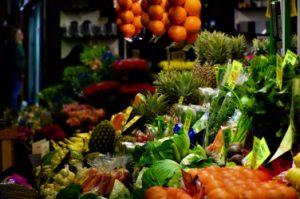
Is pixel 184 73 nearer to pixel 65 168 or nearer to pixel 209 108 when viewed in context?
pixel 209 108

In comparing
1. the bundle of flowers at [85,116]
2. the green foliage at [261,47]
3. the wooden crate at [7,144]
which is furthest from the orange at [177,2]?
the wooden crate at [7,144]

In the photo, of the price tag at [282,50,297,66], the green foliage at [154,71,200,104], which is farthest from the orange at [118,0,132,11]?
the price tag at [282,50,297,66]

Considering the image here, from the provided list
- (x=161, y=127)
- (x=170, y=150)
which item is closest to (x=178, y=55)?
(x=161, y=127)

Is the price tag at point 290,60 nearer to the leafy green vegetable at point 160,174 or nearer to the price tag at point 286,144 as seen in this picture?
the price tag at point 286,144

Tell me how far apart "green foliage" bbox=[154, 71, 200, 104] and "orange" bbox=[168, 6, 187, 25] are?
0.48 meters

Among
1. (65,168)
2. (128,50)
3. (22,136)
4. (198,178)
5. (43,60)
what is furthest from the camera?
(43,60)

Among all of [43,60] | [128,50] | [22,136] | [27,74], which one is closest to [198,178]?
[22,136]

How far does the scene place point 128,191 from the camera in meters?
3.11

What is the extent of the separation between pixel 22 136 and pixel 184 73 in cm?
302

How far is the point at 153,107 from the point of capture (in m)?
4.13

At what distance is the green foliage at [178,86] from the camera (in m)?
4.07

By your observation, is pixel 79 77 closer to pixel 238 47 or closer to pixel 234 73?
pixel 238 47

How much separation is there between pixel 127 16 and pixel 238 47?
1465 millimetres

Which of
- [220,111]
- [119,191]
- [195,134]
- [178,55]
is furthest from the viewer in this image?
[178,55]
